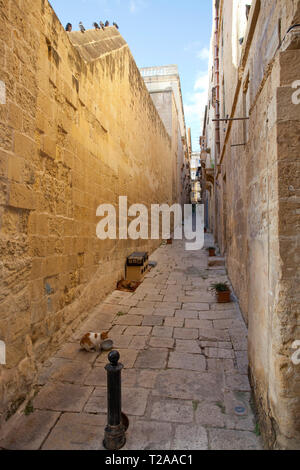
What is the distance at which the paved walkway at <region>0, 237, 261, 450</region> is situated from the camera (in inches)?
79.5

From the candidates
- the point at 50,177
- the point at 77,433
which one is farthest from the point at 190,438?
the point at 50,177

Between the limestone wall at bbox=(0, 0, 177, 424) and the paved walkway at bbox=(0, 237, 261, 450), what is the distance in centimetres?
29

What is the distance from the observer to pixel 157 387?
8.68ft

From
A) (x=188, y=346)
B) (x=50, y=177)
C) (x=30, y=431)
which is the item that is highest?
(x=50, y=177)

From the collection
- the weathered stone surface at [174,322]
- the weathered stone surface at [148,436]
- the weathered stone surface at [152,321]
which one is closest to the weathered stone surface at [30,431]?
the weathered stone surface at [148,436]

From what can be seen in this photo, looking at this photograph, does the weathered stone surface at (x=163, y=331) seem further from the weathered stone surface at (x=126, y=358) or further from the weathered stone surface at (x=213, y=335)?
the weathered stone surface at (x=126, y=358)

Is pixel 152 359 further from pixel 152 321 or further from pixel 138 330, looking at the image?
pixel 152 321

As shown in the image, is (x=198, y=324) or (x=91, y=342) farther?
(x=198, y=324)

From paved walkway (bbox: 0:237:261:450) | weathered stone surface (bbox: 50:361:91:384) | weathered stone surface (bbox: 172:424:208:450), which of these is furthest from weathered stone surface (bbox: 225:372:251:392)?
weathered stone surface (bbox: 50:361:91:384)

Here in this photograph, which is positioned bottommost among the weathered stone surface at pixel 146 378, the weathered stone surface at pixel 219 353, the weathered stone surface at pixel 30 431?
the weathered stone surface at pixel 30 431

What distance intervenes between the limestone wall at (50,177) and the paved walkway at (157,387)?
0.29 m

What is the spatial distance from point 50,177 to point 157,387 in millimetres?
2565

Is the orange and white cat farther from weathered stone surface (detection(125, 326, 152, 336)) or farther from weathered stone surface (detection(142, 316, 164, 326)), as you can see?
weathered stone surface (detection(142, 316, 164, 326))

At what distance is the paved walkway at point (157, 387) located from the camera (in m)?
2.02
